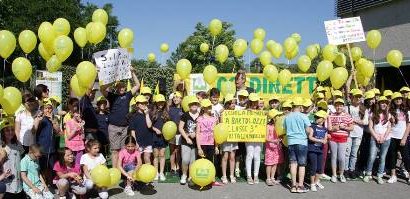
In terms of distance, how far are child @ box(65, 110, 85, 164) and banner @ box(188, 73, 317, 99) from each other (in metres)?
7.15

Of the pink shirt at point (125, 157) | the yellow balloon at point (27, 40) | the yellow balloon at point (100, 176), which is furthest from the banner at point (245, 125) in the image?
the yellow balloon at point (27, 40)

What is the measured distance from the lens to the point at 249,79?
1451 centimetres

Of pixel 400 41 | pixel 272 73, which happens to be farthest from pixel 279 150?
pixel 400 41

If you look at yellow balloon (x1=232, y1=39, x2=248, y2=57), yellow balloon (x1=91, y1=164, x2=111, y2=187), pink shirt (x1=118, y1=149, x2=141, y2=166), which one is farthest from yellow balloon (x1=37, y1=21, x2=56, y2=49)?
yellow balloon (x1=232, y1=39, x2=248, y2=57)

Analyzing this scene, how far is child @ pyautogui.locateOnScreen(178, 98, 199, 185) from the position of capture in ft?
25.7

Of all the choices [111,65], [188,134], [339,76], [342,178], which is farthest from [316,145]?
[111,65]

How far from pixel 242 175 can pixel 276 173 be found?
27.9 inches

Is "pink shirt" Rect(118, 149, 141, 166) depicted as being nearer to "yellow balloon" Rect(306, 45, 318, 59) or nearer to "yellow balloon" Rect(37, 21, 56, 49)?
"yellow balloon" Rect(37, 21, 56, 49)

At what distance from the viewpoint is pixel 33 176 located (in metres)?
6.23

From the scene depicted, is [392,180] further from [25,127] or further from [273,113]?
[25,127]

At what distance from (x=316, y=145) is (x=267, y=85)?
22.4ft

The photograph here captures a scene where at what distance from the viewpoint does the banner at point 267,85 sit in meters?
14.4

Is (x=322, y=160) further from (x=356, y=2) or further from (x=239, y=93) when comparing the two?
(x=356, y=2)

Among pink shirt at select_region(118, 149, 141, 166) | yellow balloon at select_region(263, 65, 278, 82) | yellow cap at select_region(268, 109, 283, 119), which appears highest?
yellow balloon at select_region(263, 65, 278, 82)
